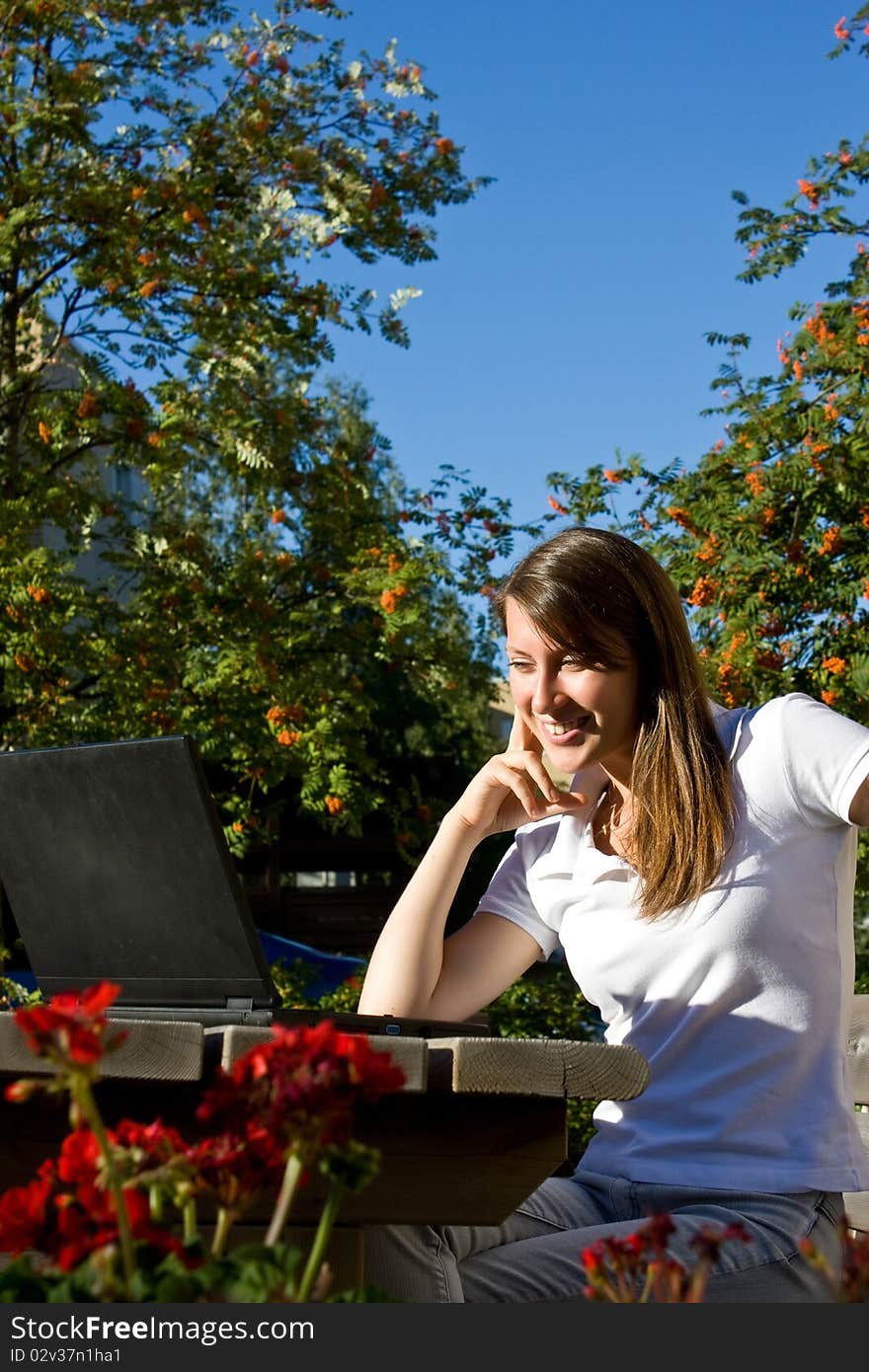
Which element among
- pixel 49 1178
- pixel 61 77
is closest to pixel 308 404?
pixel 61 77

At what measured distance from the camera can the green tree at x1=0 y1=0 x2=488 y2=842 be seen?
21.5 feet

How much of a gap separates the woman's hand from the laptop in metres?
0.49

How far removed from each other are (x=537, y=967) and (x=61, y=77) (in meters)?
11.4

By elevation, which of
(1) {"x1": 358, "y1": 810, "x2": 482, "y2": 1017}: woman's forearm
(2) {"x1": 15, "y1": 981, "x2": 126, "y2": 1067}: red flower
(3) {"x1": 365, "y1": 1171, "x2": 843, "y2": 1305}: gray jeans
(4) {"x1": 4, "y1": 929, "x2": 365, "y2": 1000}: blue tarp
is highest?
(2) {"x1": 15, "y1": 981, "x2": 126, "y2": 1067}: red flower

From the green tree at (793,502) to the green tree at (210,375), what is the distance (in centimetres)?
132

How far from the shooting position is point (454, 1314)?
74 centimetres

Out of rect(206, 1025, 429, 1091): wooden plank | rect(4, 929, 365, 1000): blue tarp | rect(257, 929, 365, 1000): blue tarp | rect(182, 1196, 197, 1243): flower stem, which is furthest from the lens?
rect(4, 929, 365, 1000): blue tarp

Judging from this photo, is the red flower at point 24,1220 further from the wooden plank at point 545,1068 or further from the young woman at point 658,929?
the young woman at point 658,929

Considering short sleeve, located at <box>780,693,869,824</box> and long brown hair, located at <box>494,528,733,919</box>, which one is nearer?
short sleeve, located at <box>780,693,869,824</box>

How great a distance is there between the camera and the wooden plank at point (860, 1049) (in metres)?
2.46

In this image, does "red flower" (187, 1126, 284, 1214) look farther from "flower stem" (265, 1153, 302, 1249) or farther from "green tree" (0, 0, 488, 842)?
"green tree" (0, 0, 488, 842)

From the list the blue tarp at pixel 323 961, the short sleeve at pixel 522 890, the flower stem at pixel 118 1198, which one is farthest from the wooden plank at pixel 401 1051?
the blue tarp at pixel 323 961

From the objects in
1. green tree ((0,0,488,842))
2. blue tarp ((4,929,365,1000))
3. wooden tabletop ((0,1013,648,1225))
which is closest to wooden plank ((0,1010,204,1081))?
wooden tabletop ((0,1013,648,1225))

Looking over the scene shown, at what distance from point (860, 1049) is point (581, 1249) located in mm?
1054
